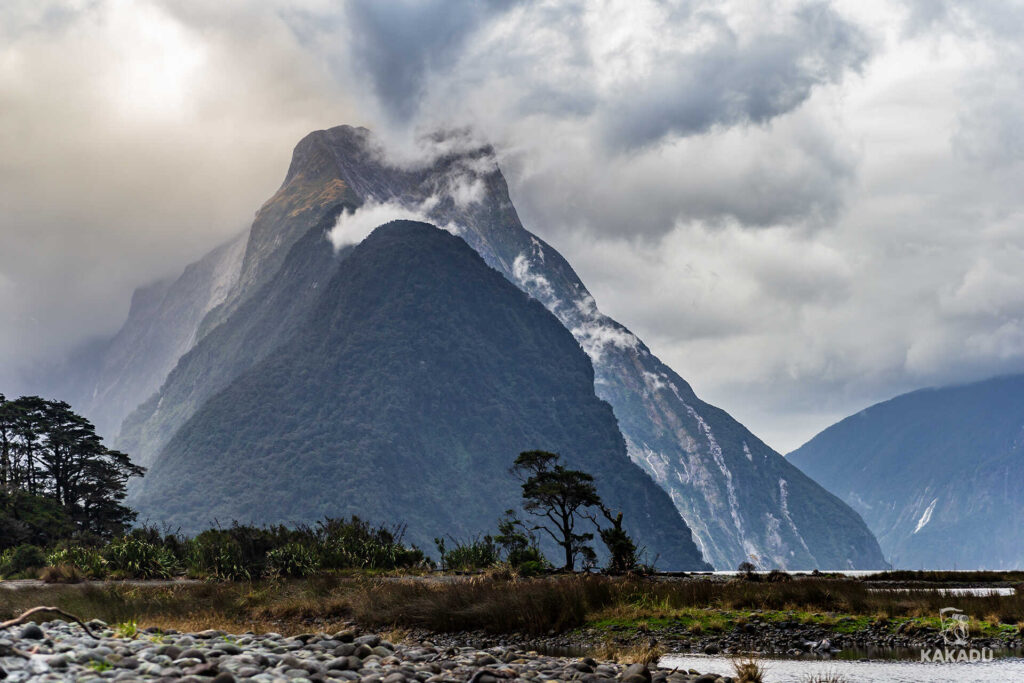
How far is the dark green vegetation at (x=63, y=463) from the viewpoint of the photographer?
64625 millimetres

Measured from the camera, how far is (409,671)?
37.5 ft

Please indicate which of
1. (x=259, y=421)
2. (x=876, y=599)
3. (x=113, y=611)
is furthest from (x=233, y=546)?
(x=259, y=421)

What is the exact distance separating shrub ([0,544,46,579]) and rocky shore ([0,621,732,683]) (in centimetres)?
3176

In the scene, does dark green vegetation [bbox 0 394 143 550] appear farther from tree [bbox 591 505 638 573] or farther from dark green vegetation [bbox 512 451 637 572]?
tree [bbox 591 505 638 573]

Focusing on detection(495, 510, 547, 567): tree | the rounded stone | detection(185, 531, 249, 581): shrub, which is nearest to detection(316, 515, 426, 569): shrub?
detection(185, 531, 249, 581): shrub

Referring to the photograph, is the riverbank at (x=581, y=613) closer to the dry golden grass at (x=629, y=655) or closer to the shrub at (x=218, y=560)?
the dry golden grass at (x=629, y=655)

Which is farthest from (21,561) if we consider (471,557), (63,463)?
(63,463)

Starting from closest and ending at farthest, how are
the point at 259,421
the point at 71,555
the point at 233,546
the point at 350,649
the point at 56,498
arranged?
the point at 350,649 → the point at 233,546 → the point at 71,555 → the point at 56,498 → the point at 259,421

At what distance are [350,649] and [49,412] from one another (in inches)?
2557

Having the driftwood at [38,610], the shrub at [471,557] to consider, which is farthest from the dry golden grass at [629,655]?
the shrub at [471,557]

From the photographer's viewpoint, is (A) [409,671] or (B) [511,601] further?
(B) [511,601]

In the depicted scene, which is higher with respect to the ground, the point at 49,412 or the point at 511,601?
the point at 49,412

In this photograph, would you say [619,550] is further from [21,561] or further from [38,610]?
[38,610]

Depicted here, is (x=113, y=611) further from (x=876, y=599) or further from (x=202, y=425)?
(x=202, y=425)
